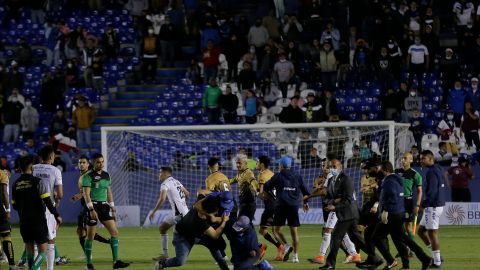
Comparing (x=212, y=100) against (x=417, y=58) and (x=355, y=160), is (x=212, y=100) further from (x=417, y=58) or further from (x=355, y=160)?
(x=417, y=58)

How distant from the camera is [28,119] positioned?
41625mm

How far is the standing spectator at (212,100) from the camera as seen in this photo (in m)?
40.0

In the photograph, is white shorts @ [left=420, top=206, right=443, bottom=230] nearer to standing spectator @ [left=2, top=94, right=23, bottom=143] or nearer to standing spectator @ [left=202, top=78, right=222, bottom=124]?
standing spectator @ [left=202, top=78, right=222, bottom=124]

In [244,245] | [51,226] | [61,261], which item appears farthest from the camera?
[61,261]

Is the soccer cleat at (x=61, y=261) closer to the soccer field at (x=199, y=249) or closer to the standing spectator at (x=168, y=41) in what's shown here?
the soccer field at (x=199, y=249)

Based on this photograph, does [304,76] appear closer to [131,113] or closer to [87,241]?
[131,113]

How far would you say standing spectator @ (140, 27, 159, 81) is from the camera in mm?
42250

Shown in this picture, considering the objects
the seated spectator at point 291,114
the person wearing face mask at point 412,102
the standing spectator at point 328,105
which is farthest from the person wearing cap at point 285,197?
the person wearing face mask at point 412,102

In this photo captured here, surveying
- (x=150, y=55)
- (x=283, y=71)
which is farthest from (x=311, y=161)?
(x=150, y=55)

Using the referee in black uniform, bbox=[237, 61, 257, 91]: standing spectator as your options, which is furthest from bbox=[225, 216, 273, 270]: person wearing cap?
bbox=[237, 61, 257, 91]: standing spectator

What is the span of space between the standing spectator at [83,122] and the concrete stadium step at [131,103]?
243 cm

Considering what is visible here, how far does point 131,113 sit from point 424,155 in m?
20.9

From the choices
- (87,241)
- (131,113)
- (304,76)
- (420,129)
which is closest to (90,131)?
(131,113)

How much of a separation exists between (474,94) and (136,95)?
1199cm
